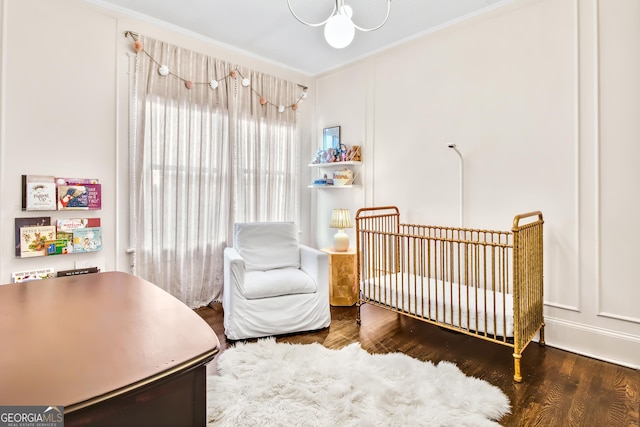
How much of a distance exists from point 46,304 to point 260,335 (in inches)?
63.0

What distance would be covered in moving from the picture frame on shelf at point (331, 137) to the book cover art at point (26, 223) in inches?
107

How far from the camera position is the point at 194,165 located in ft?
10.2

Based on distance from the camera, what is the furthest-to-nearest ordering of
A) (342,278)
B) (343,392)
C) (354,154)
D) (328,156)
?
(328,156) < (354,154) < (342,278) < (343,392)

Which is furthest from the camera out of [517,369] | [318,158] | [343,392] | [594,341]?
[318,158]

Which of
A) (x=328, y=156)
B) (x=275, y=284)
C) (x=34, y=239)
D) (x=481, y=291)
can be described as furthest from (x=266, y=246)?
(x=481, y=291)

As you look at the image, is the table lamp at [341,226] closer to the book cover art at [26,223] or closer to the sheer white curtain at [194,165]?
the sheer white curtain at [194,165]

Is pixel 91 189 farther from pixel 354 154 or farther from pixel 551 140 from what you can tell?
pixel 551 140

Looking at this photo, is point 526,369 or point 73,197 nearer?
point 526,369

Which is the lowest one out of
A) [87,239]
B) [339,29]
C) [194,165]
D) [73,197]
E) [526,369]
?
[526,369]

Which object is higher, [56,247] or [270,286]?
[56,247]

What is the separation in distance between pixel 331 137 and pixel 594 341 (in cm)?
303

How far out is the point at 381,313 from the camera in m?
3.09

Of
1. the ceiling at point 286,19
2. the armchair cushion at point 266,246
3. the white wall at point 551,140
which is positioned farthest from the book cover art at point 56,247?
the white wall at point 551,140

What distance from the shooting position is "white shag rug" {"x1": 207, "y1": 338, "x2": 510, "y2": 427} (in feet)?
5.19
